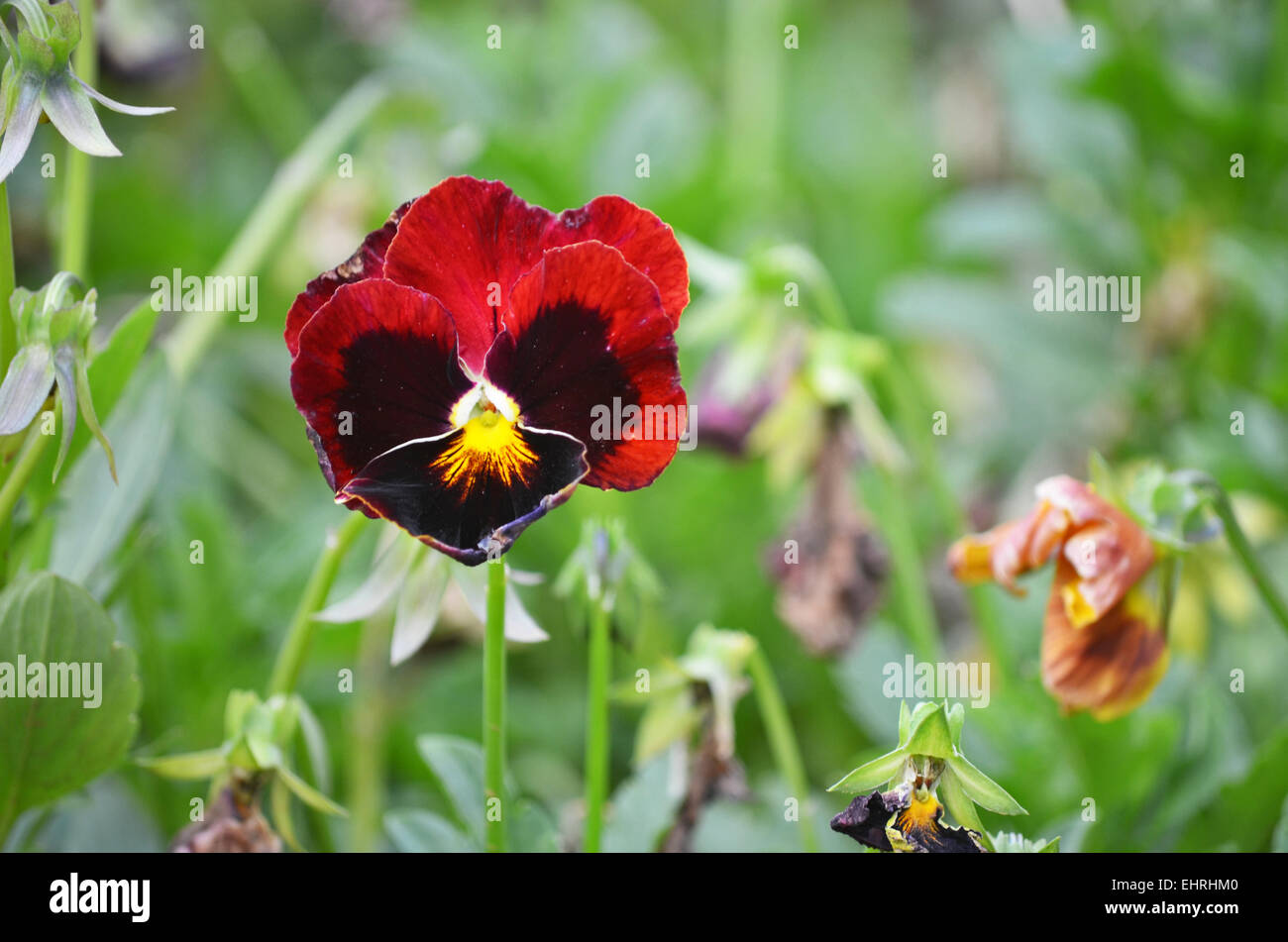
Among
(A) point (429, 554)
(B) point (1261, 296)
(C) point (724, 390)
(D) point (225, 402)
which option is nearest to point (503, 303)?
(A) point (429, 554)

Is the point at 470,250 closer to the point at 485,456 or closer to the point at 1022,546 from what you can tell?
the point at 485,456

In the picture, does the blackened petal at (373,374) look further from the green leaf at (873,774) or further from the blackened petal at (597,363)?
the green leaf at (873,774)

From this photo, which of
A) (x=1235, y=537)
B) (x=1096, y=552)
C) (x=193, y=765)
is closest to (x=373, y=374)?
(x=193, y=765)

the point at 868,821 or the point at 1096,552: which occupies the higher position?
the point at 1096,552

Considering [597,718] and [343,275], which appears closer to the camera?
[343,275]

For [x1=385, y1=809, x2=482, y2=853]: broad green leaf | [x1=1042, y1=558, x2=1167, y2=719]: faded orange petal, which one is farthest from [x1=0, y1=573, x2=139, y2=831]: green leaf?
[x1=1042, y1=558, x2=1167, y2=719]: faded orange petal

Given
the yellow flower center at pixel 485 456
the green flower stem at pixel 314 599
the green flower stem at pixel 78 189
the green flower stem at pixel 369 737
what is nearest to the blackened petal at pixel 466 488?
the yellow flower center at pixel 485 456

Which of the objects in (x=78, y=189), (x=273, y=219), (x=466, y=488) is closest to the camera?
(x=466, y=488)
